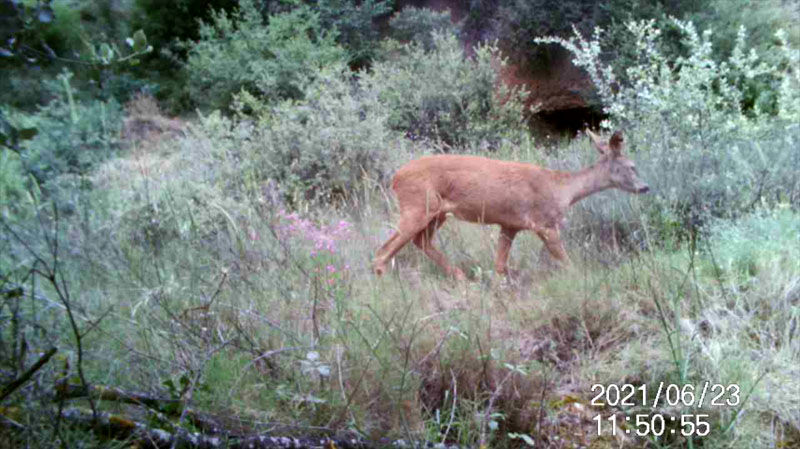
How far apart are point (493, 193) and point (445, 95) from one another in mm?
5076

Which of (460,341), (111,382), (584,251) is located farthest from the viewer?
(584,251)

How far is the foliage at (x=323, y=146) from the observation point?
907 cm

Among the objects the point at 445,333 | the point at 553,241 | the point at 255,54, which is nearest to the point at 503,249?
the point at 553,241

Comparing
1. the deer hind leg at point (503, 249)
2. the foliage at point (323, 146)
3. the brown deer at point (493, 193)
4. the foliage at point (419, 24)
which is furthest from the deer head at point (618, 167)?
the foliage at point (419, 24)

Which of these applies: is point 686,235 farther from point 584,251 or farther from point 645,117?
point 645,117

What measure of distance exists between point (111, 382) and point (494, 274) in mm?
2751

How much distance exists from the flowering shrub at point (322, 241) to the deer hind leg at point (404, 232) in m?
0.35

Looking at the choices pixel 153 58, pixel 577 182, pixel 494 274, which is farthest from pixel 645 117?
pixel 153 58

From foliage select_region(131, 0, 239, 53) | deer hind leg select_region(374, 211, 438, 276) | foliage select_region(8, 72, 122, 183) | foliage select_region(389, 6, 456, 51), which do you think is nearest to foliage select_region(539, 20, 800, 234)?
deer hind leg select_region(374, 211, 438, 276)

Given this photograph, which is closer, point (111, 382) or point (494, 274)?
point (111, 382)

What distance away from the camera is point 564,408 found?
159 inches

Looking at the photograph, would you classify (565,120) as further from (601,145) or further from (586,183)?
(586,183)

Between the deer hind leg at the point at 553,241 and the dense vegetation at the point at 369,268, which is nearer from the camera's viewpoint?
the dense vegetation at the point at 369,268

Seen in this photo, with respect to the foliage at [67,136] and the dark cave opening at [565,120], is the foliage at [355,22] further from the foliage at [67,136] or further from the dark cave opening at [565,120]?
the foliage at [67,136]
